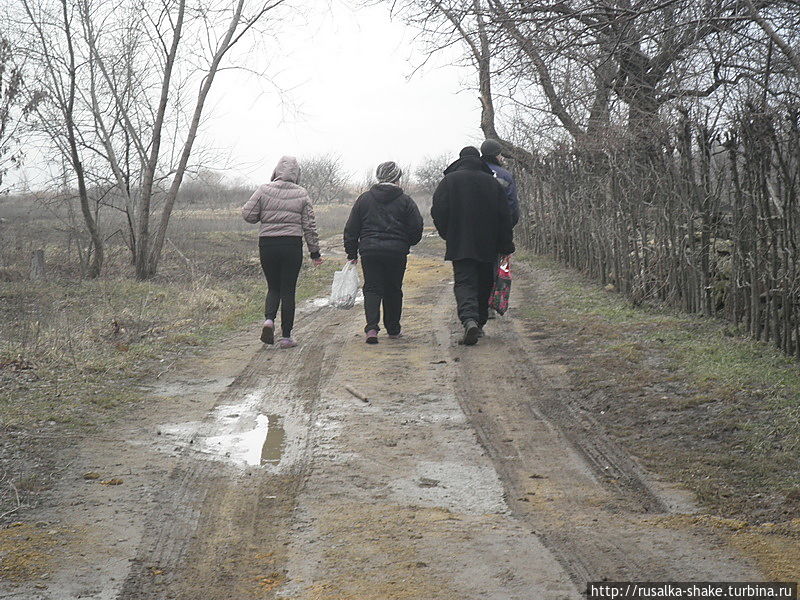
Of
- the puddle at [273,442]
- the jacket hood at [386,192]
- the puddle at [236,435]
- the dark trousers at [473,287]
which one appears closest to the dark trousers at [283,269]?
the jacket hood at [386,192]

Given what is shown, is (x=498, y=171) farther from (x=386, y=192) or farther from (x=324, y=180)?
(x=324, y=180)

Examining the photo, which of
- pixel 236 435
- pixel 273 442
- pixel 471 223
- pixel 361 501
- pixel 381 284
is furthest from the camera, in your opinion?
pixel 381 284

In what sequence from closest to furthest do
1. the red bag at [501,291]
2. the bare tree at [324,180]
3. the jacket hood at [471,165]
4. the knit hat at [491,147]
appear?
the jacket hood at [471,165] → the knit hat at [491,147] → the red bag at [501,291] → the bare tree at [324,180]

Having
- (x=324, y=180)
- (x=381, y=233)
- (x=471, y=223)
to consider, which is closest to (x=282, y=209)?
(x=381, y=233)

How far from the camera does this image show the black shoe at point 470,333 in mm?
8977

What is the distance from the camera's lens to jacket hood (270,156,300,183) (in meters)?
9.48

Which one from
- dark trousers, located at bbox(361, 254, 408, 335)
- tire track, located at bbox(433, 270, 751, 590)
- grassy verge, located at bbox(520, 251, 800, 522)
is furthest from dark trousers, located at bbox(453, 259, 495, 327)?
tire track, located at bbox(433, 270, 751, 590)

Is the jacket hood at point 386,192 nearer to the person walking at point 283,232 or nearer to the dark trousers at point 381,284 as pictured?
the dark trousers at point 381,284

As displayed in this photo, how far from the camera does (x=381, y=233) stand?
9.45 metres

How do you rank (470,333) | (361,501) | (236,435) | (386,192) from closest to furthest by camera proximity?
(361,501)
(236,435)
(470,333)
(386,192)

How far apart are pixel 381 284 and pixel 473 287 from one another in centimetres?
104

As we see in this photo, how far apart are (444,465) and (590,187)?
32.2 feet

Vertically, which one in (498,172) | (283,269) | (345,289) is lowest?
(345,289)

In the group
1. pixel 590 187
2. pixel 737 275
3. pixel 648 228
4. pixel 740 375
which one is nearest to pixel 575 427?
pixel 740 375
